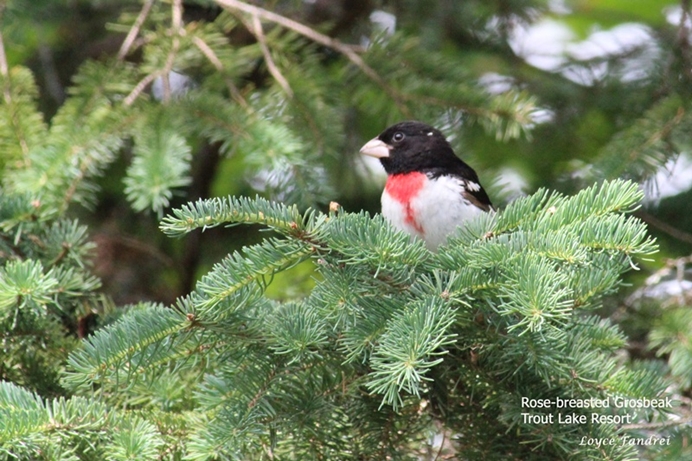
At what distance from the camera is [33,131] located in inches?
135

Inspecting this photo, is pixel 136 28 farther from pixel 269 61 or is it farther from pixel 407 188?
pixel 407 188

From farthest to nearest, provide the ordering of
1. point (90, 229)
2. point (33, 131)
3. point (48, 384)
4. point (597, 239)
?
point (90, 229), point (33, 131), point (48, 384), point (597, 239)

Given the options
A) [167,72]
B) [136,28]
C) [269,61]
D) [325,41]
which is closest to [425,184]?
[325,41]

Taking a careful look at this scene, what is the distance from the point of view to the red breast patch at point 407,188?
11.6 ft

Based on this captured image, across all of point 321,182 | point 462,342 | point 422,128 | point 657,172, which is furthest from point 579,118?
point 462,342

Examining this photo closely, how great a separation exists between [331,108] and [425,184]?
2.13 feet

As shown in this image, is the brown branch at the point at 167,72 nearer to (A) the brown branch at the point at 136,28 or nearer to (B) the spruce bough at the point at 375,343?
(A) the brown branch at the point at 136,28

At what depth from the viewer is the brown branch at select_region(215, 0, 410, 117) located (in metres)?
3.68

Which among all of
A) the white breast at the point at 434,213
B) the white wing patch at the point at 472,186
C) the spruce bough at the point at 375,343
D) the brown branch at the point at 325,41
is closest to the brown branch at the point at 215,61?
the brown branch at the point at 325,41

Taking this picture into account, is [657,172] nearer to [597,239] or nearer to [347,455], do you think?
[597,239]

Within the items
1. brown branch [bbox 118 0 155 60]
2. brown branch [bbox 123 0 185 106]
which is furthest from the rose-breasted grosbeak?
brown branch [bbox 118 0 155 60]

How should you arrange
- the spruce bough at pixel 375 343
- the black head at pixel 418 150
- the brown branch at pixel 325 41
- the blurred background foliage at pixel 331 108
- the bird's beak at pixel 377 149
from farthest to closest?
1. the bird's beak at pixel 377 149
2. the black head at pixel 418 150
3. the brown branch at pixel 325 41
4. the blurred background foliage at pixel 331 108
5. the spruce bough at pixel 375 343

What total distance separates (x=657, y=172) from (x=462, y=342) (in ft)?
6.35

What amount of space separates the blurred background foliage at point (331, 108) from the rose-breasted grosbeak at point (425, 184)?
12cm
